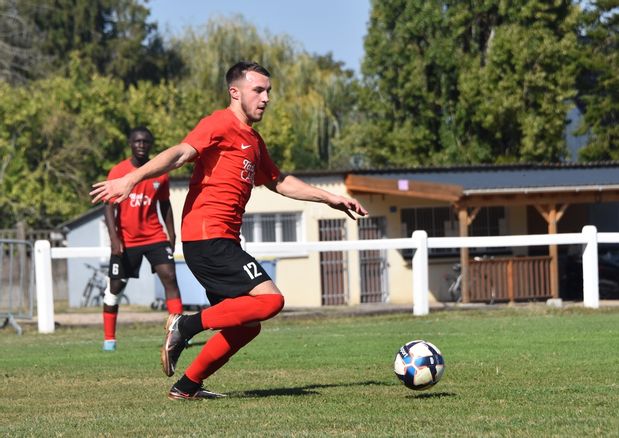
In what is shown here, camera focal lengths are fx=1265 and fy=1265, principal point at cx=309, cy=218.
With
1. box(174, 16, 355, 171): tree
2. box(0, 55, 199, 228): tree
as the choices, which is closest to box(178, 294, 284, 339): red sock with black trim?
box(0, 55, 199, 228): tree

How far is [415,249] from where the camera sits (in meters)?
19.3

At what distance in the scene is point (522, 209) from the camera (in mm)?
34625

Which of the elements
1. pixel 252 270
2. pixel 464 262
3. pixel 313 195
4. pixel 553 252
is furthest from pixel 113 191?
pixel 553 252

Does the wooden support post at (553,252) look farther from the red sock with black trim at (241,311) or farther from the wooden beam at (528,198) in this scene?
the red sock with black trim at (241,311)

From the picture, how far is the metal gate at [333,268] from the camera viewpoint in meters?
33.2

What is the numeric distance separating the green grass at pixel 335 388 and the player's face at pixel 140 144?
2039mm

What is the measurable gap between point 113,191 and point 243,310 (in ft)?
4.14

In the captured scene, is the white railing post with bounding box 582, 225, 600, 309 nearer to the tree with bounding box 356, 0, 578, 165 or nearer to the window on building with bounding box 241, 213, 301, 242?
the window on building with bounding box 241, 213, 301, 242

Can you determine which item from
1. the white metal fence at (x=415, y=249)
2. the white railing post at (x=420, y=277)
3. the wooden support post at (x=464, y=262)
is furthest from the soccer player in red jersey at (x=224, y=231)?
the wooden support post at (x=464, y=262)

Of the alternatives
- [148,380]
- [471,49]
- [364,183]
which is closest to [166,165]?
[148,380]

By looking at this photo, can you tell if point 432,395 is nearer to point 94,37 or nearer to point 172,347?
point 172,347

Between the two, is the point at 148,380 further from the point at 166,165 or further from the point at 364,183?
the point at 364,183

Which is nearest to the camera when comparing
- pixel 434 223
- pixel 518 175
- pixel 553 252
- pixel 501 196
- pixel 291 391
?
pixel 291 391

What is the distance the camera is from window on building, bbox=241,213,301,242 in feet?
108
